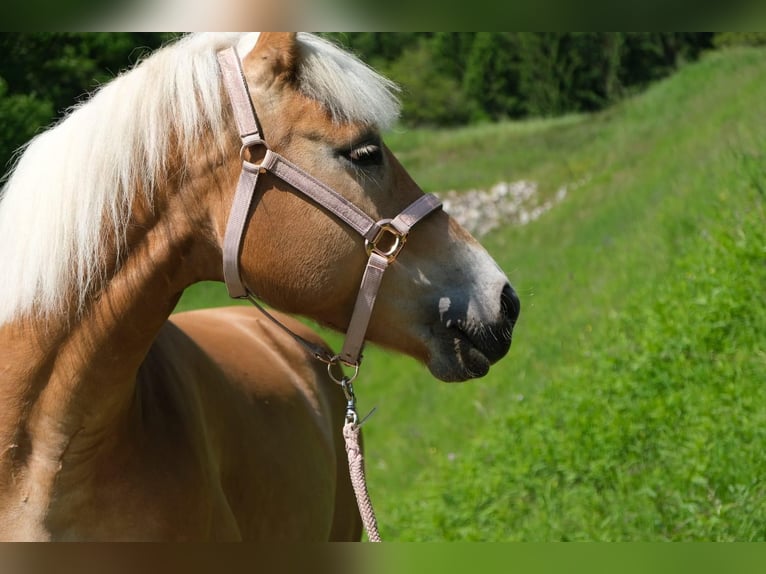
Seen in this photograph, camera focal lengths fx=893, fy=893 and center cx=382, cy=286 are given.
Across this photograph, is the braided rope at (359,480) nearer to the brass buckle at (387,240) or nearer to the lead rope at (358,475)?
the lead rope at (358,475)

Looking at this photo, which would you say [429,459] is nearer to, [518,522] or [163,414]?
[518,522]

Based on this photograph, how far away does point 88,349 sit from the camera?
2.44 meters

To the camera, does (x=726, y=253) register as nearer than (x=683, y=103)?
Yes

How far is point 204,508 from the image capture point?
263cm

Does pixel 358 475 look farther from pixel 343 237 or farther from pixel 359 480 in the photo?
pixel 343 237

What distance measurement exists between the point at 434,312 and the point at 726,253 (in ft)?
14.7

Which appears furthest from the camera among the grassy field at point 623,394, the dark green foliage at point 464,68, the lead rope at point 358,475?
the dark green foliage at point 464,68

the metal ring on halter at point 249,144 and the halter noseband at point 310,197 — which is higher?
the metal ring on halter at point 249,144

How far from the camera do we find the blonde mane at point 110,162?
94.6 inches

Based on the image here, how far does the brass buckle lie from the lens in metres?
2.42

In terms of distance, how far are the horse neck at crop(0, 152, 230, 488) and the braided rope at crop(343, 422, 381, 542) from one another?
0.64m

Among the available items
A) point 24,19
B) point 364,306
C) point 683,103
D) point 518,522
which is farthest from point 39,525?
point 683,103

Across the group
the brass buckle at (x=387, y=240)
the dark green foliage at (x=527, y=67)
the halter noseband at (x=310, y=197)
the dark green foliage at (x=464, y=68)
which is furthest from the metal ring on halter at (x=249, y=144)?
the dark green foliage at (x=527, y=67)

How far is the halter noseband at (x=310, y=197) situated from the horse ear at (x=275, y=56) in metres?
0.05
